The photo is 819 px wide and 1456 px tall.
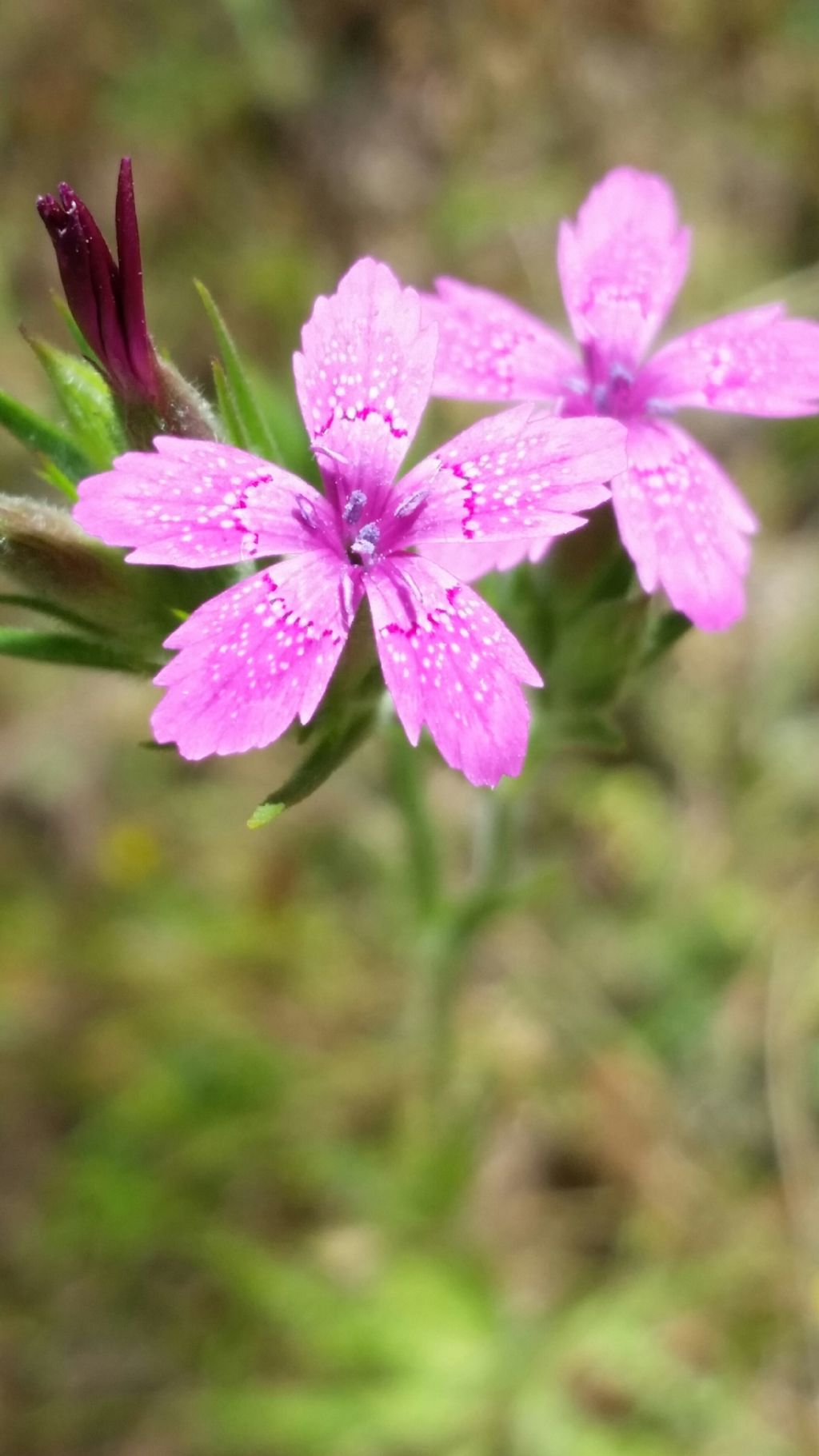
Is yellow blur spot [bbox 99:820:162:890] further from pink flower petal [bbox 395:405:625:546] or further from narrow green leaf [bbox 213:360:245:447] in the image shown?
pink flower petal [bbox 395:405:625:546]

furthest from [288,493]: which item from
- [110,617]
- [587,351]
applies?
[587,351]

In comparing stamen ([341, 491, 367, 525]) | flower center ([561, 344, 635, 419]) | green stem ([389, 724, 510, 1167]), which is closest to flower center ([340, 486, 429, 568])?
stamen ([341, 491, 367, 525])

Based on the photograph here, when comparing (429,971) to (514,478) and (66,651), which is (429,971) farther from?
(514,478)

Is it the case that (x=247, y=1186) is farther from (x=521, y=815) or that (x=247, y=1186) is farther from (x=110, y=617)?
(x=110, y=617)

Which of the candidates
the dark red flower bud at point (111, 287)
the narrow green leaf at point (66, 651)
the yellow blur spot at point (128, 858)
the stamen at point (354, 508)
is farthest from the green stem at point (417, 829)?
the yellow blur spot at point (128, 858)

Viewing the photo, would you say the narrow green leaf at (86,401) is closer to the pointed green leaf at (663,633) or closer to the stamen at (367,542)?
the stamen at (367,542)
